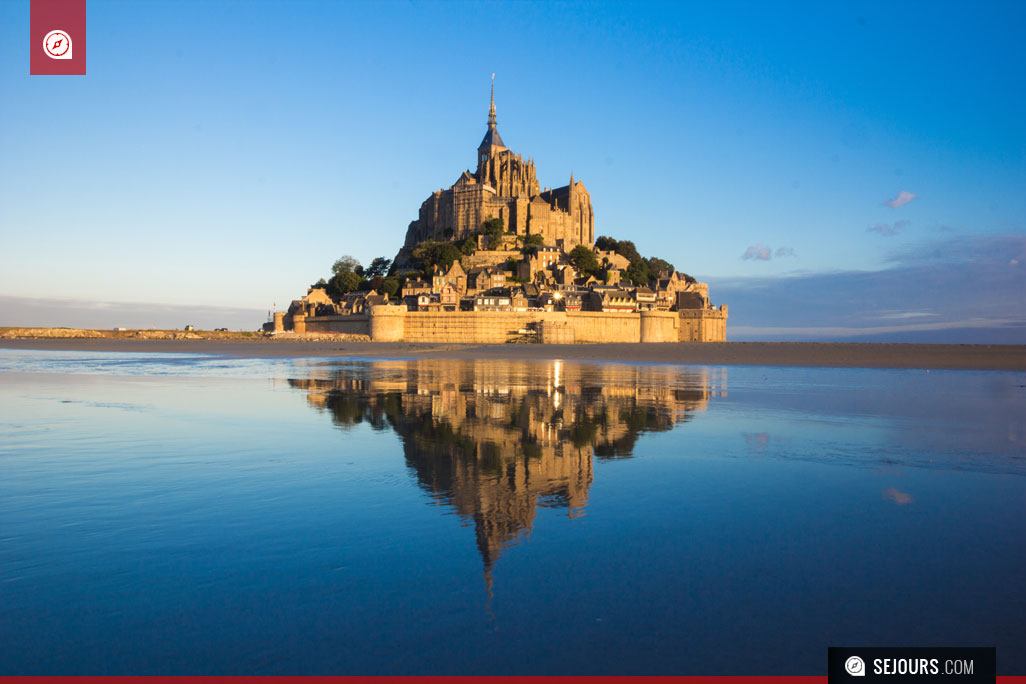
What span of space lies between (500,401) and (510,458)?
258 inches

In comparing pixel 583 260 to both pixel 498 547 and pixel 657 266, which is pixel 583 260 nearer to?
pixel 657 266

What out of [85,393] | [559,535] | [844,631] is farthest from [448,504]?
[85,393]

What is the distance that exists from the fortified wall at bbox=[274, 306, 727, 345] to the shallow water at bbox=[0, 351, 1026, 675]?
207 ft

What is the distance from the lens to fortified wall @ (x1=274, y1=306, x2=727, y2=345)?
243 ft

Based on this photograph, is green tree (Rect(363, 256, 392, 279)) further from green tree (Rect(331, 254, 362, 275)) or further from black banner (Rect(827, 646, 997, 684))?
black banner (Rect(827, 646, 997, 684))

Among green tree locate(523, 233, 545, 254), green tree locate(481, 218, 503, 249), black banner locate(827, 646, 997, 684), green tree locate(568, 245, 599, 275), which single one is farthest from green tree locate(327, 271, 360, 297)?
black banner locate(827, 646, 997, 684)

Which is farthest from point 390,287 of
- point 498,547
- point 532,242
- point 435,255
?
point 498,547

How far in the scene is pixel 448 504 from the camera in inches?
234

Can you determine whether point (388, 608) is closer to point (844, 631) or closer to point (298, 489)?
point (844, 631)

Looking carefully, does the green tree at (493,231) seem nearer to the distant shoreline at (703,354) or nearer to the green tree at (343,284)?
the green tree at (343,284)

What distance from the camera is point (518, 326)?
7481 centimetres

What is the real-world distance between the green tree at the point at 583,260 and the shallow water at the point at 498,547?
3333 inches

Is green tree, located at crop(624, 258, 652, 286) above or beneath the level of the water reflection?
above

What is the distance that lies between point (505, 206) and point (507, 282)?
Answer: 56.2 ft
